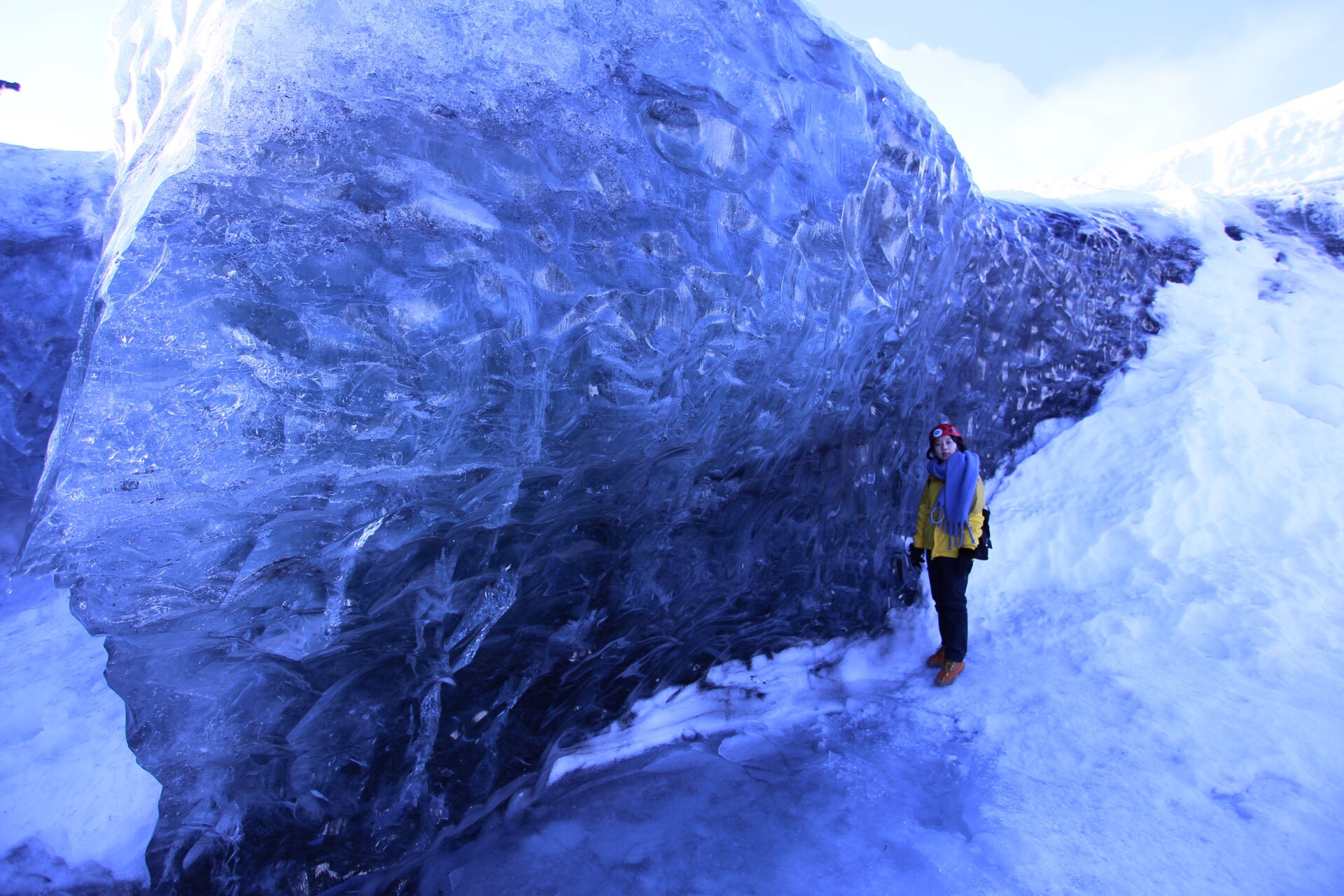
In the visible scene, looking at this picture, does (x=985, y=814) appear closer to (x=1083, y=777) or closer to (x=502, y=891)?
(x=1083, y=777)

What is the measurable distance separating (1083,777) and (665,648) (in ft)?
5.32

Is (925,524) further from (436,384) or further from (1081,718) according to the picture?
(436,384)

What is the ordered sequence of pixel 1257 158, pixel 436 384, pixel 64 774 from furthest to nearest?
pixel 1257 158 → pixel 64 774 → pixel 436 384

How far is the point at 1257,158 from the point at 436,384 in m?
8.06

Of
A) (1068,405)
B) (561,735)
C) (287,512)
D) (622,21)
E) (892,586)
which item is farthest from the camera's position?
(1068,405)

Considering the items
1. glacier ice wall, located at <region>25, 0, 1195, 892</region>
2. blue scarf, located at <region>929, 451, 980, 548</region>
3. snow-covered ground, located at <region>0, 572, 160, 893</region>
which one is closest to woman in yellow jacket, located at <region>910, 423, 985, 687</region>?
blue scarf, located at <region>929, 451, 980, 548</region>

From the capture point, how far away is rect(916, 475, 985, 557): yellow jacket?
10.3 ft

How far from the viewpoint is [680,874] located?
2.32 m

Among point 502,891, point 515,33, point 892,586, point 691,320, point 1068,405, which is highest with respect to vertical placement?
point 515,33

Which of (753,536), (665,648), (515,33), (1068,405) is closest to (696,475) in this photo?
(753,536)

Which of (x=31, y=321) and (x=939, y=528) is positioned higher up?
(x=31, y=321)

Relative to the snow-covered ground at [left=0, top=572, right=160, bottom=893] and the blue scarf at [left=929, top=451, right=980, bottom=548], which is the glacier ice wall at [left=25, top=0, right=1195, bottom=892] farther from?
the blue scarf at [left=929, top=451, right=980, bottom=548]

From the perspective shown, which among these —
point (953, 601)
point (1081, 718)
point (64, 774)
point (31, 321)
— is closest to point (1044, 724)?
point (1081, 718)

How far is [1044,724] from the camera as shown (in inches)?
112
